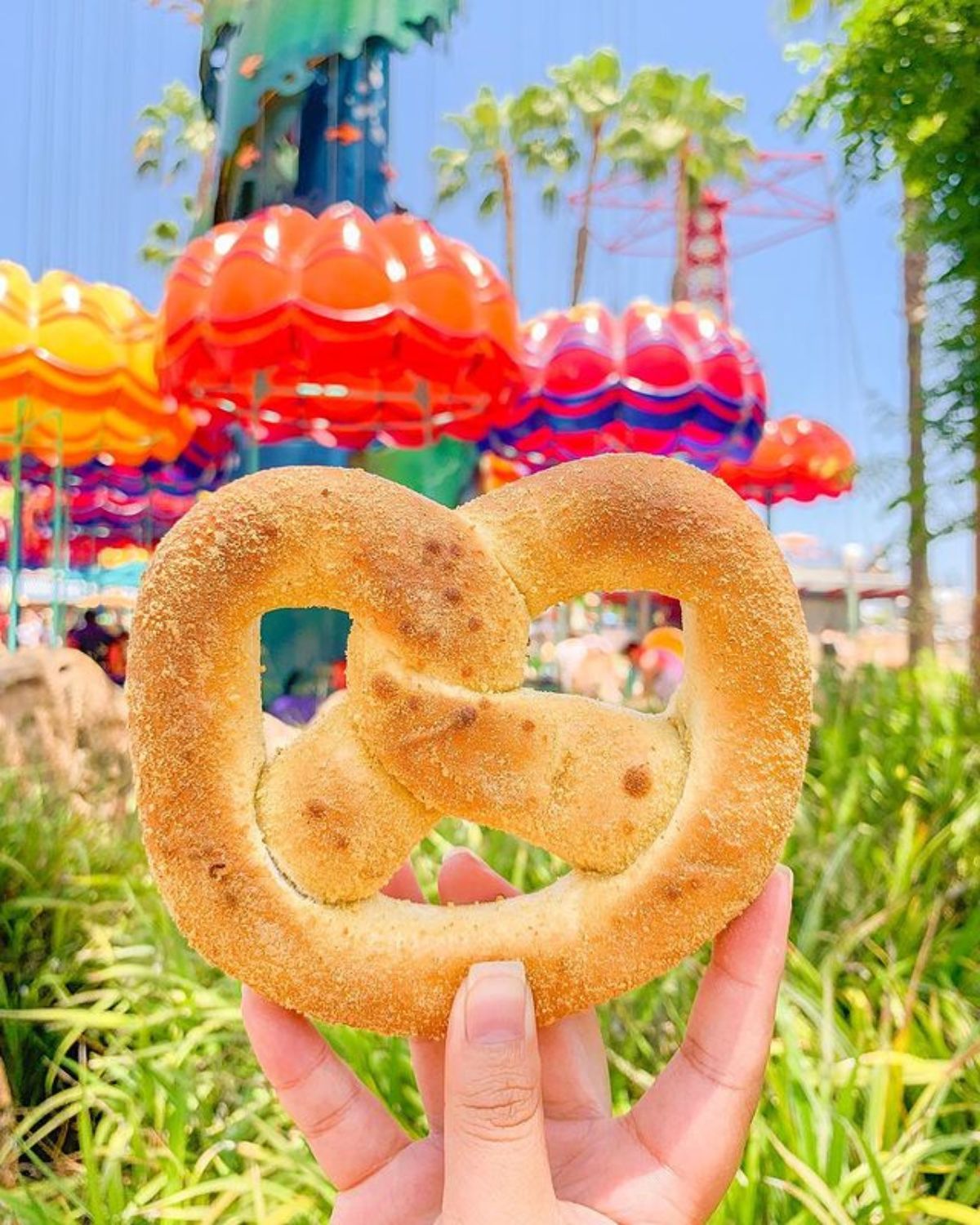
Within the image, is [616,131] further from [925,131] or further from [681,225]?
[925,131]

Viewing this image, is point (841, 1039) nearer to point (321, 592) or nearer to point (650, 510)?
point (650, 510)

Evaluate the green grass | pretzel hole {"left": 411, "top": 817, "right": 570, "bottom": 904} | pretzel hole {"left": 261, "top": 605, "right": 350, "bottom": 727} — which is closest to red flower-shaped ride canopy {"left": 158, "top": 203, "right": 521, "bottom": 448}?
pretzel hole {"left": 261, "top": 605, "right": 350, "bottom": 727}

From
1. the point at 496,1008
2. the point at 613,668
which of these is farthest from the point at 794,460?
the point at 496,1008

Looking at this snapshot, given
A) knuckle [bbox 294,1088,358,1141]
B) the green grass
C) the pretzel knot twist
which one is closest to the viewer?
the pretzel knot twist

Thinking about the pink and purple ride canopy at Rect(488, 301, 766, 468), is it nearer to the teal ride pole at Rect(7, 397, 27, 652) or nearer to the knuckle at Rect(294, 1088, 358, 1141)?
the teal ride pole at Rect(7, 397, 27, 652)

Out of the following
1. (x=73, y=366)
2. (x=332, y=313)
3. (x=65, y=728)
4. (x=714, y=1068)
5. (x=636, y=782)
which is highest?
(x=73, y=366)

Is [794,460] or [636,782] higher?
[794,460]

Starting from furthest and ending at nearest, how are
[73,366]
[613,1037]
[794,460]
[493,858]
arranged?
[794,460] → [73,366] → [493,858] → [613,1037]
